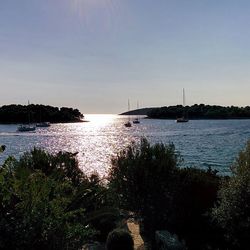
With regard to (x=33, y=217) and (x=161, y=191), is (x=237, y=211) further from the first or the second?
(x=33, y=217)

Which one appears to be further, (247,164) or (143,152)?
(143,152)

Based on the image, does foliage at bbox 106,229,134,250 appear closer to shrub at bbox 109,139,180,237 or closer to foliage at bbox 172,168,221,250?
foliage at bbox 172,168,221,250

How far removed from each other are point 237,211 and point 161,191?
11.2 feet

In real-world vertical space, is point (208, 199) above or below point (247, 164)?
below

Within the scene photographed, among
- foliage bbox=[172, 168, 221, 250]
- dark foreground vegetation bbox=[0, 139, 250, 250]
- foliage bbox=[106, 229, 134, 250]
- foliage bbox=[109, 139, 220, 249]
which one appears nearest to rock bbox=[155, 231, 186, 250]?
dark foreground vegetation bbox=[0, 139, 250, 250]

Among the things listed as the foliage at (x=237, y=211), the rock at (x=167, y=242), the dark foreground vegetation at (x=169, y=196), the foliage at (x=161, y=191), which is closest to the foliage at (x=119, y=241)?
the dark foreground vegetation at (x=169, y=196)

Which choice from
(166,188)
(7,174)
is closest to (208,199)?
(166,188)

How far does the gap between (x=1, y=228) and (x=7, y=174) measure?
2.98 feet

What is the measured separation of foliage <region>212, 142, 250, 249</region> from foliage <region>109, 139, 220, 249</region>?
7.04ft

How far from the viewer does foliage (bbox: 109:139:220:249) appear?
13.6 meters

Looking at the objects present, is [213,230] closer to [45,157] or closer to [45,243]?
[45,157]

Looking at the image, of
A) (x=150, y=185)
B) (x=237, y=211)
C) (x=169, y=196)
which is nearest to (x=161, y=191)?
(x=169, y=196)

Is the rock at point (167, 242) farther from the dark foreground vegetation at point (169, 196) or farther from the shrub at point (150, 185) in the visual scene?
the shrub at point (150, 185)

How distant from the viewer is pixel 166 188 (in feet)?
45.3
